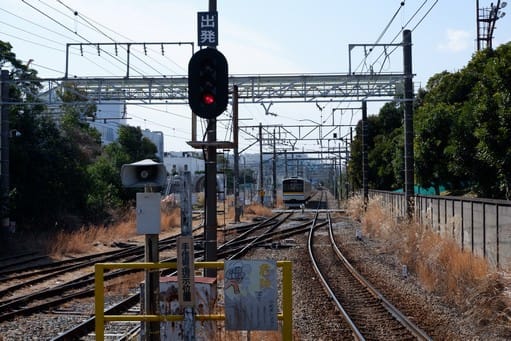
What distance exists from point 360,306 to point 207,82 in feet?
19.6

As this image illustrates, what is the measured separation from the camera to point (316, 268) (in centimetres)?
1770

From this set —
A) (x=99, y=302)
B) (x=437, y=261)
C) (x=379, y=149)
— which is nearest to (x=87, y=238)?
(x=437, y=261)

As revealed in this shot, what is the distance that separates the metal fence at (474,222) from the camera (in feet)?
45.3

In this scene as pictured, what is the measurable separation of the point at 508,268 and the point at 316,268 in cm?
701

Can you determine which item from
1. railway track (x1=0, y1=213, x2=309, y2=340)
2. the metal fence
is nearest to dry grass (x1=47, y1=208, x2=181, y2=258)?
railway track (x1=0, y1=213, x2=309, y2=340)

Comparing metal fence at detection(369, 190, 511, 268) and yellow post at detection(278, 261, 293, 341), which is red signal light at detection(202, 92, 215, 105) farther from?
metal fence at detection(369, 190, 511, 268)

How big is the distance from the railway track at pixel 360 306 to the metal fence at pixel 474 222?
94.8 inches

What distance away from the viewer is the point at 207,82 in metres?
8.27

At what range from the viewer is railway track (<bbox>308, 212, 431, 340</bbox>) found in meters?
9.88

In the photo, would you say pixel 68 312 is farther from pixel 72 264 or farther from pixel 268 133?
pixel 268 133

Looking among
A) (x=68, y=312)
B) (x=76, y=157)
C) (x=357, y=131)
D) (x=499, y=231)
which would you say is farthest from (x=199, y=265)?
(x=357, y=131)

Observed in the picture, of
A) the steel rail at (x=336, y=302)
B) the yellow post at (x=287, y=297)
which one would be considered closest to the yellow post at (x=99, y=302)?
the yellow post at (x=287, y=297)

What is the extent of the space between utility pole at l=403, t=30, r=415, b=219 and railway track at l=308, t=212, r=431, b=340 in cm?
409

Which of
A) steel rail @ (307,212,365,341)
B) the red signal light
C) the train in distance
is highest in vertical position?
the red signal light
